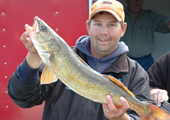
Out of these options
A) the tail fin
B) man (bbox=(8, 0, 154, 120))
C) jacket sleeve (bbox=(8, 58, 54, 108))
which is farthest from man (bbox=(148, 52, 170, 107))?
jacket sleeve (bbox=(8, 58, 54, 108))

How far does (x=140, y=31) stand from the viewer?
6.02m

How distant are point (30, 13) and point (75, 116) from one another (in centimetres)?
213

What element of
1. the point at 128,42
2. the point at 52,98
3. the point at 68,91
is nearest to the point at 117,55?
the point at 68,91

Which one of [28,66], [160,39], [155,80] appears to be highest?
[28,66]

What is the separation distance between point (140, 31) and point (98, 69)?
3742mm

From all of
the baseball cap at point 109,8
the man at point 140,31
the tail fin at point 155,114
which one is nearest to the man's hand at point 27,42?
the baseball cap at point 109,8

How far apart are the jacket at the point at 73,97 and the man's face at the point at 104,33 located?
0.71ft

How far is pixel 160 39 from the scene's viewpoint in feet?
23.7

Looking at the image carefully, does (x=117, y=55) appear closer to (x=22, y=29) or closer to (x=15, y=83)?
(x=15, y=83)

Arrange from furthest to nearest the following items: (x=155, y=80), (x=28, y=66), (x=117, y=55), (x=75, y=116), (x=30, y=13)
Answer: (x=30, y=13) < (x=155, y=80) < (x=117, y=55) < (x=75, y=116) < (x=28, y=66)

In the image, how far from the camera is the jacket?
245cm

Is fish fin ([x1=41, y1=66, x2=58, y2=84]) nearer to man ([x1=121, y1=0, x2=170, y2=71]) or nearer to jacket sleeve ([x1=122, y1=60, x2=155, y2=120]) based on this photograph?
jacket sleeve ([x1=122, y1=60, x2=155, y2=120])

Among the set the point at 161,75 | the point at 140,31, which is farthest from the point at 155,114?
the point at 140,31

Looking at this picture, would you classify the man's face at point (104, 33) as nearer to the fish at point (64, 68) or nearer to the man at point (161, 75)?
the fish at point (64, 68)
